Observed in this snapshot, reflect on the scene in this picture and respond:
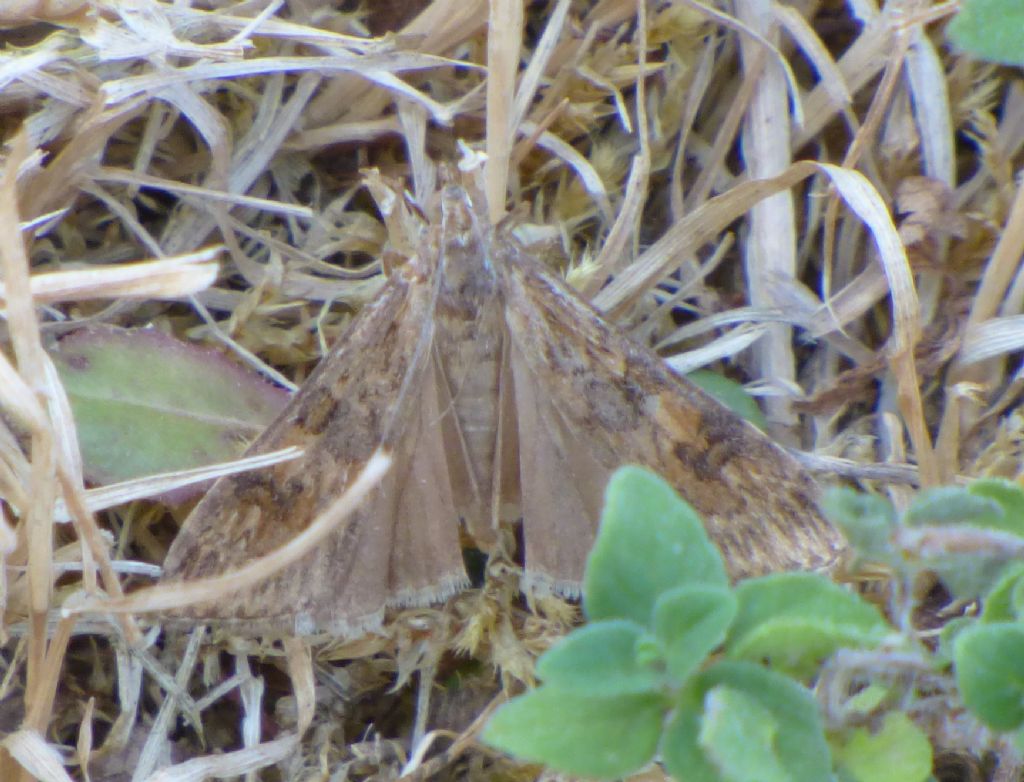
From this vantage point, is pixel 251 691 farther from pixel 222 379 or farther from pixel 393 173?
pixel 393 173

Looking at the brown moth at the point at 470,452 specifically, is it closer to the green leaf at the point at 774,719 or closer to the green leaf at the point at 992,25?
the green leaf at the point at 774,719

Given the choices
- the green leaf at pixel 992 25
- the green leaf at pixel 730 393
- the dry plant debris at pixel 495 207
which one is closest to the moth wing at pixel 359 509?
the dry plant debris at pixel 495 207

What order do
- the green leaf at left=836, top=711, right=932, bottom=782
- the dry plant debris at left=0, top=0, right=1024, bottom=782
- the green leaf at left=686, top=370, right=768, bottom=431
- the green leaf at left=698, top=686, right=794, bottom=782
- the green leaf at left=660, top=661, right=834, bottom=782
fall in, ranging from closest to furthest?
the green leaf at left=698, top=686, right=794, bottom=782 → the green leaf at left=660, top=661, right=834, bottom=782 → the green leaf at left=836, top=711, right=932, bottom=782 → the dry plant debris at left=0, top=0, right=1024, bottom=782 → the green leaf at left=686, top=370, right=768, bottom=431

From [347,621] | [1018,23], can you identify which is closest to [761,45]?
[1018,23]

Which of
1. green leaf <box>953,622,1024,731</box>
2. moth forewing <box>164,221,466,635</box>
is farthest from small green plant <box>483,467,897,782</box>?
moth forewing <box>164,221,466,635</box>

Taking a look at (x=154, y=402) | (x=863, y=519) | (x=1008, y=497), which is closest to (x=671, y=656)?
(x=863, y=519)

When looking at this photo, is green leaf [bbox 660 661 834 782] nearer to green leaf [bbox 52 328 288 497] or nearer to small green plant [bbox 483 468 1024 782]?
small green plant [bbox 483 468 1024 782]
